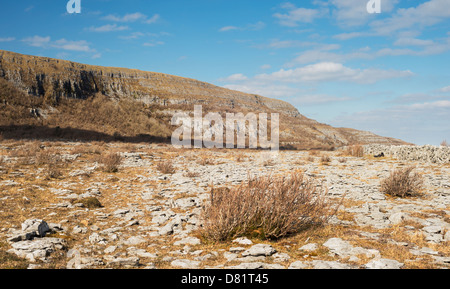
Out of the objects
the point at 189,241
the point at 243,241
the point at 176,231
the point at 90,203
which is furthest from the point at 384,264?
the point at 90,203

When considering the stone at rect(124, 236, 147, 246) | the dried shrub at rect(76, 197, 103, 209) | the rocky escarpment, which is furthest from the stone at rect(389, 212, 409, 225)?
the rocky escarpment

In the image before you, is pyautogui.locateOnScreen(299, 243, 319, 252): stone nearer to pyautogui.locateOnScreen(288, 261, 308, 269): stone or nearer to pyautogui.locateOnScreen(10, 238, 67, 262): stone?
pyautogui.locateOnScreen(288, 261, 308, 269): stone

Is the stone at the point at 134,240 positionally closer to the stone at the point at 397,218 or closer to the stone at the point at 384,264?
the stone at the point at 384,264

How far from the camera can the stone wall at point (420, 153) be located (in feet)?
53.0

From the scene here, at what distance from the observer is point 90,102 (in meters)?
58.1

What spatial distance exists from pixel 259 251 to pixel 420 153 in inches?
721

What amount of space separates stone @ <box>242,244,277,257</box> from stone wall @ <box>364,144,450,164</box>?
671 inches

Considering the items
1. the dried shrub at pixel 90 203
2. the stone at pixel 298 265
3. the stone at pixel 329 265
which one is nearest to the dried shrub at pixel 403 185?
the stone at pixel 329 265

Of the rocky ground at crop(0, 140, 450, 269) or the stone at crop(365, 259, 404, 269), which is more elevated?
the stone at crop(365, 259, 404, 269)

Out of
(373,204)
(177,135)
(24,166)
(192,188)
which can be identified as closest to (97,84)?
(177,135)

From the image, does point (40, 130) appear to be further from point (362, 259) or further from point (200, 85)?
point (200, 85)

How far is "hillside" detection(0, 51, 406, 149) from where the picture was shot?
4188 cm
